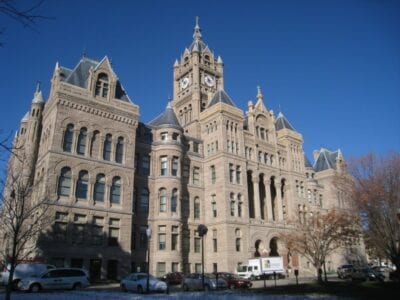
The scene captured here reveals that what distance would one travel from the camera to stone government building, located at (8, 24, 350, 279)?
Answer: 39.9 m

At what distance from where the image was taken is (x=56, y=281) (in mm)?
28203

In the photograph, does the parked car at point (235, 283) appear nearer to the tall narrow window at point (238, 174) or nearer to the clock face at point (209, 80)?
the tall narrow window at point (238, 174)

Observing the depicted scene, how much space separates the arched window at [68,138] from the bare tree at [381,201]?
30.2 meters

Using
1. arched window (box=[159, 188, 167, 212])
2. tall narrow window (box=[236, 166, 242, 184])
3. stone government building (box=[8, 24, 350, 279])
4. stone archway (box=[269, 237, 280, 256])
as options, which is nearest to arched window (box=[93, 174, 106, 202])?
stone government building (box=[8, 24, 350, 279])

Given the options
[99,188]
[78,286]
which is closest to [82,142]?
[99,188]

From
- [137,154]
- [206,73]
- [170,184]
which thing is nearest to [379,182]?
[170,184]

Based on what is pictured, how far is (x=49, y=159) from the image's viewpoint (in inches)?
1532

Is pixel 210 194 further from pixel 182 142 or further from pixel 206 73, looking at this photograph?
pixel 206 73

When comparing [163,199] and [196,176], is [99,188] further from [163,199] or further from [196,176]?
[196,176]

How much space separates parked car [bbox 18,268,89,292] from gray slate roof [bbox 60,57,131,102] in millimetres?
23521

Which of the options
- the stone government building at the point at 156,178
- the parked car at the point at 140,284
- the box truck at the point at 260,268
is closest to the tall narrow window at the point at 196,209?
the stone government building at the point at 156,178

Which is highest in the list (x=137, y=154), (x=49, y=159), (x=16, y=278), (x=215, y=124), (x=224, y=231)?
(x=215, y=124)

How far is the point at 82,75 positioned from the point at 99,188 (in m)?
14.6

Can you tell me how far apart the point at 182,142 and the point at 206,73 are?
23289 mm
